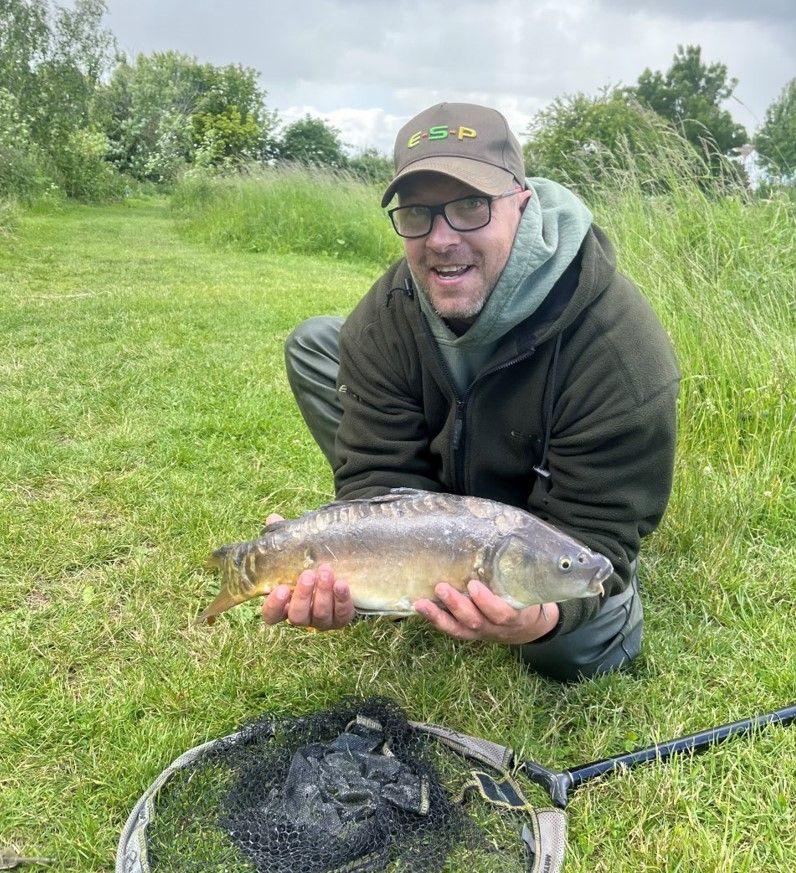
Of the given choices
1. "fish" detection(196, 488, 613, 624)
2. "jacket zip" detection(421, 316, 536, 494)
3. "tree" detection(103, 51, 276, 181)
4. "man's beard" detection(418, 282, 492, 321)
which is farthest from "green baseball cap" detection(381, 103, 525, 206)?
"tree" detection(103, 51, 276, 181)

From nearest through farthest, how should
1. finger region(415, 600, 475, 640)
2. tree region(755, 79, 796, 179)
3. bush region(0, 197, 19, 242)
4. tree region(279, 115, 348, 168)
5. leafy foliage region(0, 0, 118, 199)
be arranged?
finger region(415, 600, 475, 640) → tree region(755, 79, 796, 179) → bush region(0, 197, 19, 242) → leafy foliage region(0, 0, 118, 199) → tree region(279, 115, 348, 168)

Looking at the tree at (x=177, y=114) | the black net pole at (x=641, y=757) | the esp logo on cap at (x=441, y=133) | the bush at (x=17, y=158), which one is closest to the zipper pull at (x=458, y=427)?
the esp logo on cap at (x=441, y=133)

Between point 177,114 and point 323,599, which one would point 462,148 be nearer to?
point 323,599

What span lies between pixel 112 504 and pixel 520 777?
→ 1.95 m

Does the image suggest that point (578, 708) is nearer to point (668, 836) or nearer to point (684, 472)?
point (668, 836)

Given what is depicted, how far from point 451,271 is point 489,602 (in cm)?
76

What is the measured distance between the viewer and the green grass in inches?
70.7

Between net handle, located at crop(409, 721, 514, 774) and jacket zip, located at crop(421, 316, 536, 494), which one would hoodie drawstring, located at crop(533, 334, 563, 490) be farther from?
→ net handle, located at crop(409, 721, 514, 774)

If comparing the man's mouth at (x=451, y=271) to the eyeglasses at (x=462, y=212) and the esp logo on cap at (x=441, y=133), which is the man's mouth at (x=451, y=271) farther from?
the esp logo on cap at (x=441, y=133)

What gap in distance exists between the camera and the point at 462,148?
6.20ft

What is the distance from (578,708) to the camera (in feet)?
6.82

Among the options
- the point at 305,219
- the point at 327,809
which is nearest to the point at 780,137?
the point at 327,809

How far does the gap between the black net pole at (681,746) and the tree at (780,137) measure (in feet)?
12.5

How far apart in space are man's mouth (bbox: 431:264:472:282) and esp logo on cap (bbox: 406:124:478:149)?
29 cm
